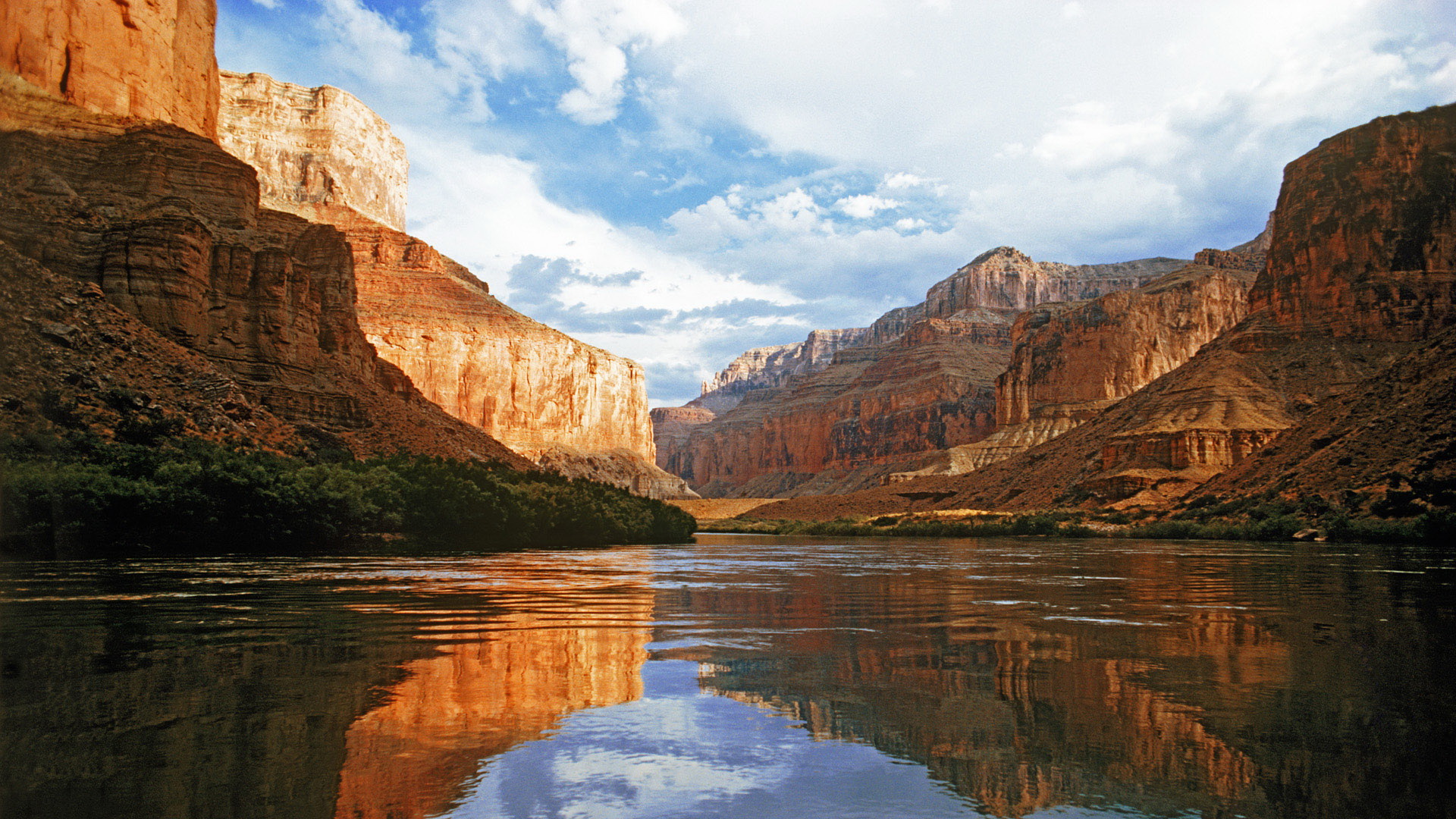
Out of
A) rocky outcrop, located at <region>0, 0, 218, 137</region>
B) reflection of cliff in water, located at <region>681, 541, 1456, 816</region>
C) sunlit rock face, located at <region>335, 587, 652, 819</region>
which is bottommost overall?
reflection of cliff in water, located at <region>681, 541, 1456, 816</region>

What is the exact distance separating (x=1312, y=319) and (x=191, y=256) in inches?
3461

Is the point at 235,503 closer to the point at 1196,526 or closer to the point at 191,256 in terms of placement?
the point at 191,256

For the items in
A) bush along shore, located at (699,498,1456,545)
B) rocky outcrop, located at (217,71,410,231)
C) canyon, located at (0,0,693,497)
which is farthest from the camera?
rocky outcrop, located at (217,71,410,231)

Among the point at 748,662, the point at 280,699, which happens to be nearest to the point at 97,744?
the point at 280,699

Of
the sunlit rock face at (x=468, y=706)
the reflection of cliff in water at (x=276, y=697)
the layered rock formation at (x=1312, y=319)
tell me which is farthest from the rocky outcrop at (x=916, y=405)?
the sunlit rock face at (x=468, y=706)

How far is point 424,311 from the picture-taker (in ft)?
347

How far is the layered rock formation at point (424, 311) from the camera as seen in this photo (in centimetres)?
10431

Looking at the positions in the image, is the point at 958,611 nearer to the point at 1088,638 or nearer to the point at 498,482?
the point at 1088,638

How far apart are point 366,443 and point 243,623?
3262 cm

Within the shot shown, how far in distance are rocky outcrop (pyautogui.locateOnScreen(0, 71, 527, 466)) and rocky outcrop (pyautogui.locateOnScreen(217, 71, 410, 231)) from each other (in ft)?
232

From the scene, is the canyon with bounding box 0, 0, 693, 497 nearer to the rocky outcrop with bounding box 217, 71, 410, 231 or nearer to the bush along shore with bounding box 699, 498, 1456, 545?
the bush along shore with bounding box 699, 498, 1456, 545

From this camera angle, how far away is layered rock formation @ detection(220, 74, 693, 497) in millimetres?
104312

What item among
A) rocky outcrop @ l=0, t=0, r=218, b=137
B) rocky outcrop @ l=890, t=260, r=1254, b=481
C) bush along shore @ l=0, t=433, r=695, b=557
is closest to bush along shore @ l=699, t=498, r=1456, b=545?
bush along shore @ l=0, t=433, r=695, b=557

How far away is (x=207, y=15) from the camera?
48250 millimetres
